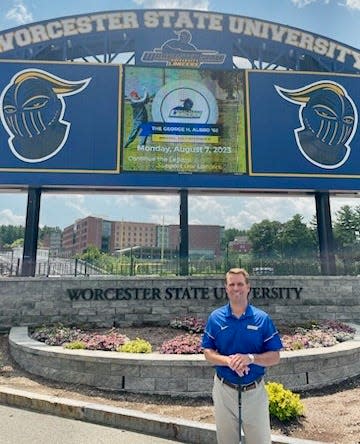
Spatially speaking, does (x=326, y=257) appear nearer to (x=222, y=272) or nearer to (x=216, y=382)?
(x=222, y=272)

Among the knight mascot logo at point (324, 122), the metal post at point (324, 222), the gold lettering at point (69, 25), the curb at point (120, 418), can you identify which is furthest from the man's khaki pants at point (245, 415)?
the gold lettering at point (69, 25)

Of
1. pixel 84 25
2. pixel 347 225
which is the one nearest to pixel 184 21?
pixel 84 25

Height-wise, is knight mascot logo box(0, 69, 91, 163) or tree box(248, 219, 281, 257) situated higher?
tree box(248, 219, 281, 257)

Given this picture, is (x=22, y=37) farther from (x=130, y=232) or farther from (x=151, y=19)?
(x=130, y=232)

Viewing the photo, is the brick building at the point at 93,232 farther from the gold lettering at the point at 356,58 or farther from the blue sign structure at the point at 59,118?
the gold lettering at the point at 356,58

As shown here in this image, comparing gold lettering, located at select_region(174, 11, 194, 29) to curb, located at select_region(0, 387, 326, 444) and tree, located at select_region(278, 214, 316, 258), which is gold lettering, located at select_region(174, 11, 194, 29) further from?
tree, located at select_region(278, 214, 316, 258)

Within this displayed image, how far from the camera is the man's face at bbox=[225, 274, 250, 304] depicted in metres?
3.23

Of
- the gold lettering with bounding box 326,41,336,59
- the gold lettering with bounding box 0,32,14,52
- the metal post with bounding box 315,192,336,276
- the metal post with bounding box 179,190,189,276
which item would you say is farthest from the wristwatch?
the gold lettering with bounding box 326,41,336,59

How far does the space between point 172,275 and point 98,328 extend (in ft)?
9.84

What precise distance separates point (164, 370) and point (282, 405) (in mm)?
2266

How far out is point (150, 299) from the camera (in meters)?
11.6

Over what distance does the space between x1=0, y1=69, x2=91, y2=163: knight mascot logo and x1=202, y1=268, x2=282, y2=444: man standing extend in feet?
40.4

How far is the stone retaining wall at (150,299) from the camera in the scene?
11.2 meters

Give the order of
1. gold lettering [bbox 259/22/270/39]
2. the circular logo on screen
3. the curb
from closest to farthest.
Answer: the curb
the circular logo on screen
gold lettering [bbox 259/22/270/39]
